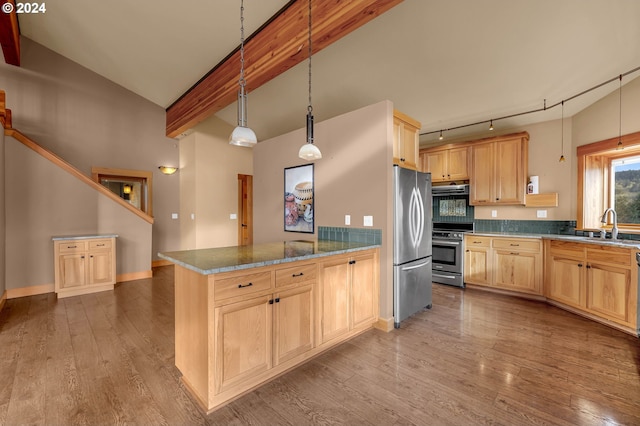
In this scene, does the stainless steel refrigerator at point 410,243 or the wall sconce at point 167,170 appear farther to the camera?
the wall sconce at point 167,170

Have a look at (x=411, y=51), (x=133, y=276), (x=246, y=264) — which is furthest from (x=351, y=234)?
(x=133, y=276)

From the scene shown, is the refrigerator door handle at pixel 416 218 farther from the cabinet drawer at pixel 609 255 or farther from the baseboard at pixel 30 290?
the baseboard at pixel 30 290

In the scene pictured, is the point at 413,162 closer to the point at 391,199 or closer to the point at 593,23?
the point at 391,199

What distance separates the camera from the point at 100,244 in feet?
14.0

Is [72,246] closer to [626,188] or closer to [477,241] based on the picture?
[477,241]

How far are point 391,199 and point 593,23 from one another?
7.70ft

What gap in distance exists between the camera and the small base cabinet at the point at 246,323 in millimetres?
1707

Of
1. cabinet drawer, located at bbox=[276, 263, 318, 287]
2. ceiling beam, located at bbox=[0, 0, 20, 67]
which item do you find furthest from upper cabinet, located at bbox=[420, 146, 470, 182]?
ceiling beam, located at bbox=[0, 0, 20, 67]

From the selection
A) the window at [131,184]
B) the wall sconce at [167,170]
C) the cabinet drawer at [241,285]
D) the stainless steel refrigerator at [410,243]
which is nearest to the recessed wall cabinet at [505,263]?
the stainless steel refrigerator at [410,243]

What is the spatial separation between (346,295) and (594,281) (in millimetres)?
2930

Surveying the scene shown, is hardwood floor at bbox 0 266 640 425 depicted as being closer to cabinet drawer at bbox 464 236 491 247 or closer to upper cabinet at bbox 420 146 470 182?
cabinet drawer at bbox 464 236 491 247

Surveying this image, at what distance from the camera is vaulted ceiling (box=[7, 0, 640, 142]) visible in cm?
254

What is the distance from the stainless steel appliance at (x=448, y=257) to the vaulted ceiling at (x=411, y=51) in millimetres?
1858

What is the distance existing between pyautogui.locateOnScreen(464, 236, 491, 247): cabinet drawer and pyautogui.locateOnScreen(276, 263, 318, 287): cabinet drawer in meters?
3.19
